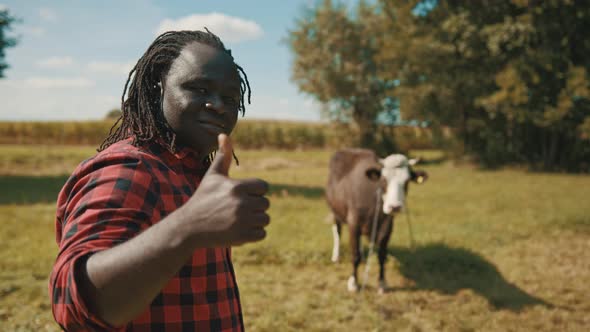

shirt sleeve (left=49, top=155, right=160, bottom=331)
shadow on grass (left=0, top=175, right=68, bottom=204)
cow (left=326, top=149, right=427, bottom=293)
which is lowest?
shadow on grass (left=0, top=175, right=68, bottom=204)

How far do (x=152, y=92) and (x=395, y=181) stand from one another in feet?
13.7

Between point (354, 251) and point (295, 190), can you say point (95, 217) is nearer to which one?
point (354, 251)

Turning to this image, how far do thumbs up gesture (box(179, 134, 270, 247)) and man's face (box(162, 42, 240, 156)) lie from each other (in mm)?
415

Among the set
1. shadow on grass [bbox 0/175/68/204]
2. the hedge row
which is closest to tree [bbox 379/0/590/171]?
the hedge row

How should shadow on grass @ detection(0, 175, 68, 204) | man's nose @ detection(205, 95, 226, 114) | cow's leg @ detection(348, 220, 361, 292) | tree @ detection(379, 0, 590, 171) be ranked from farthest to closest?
tree @ detection(379, 0, 590, 171)
shadow on grass @ detection(0, 175, 68, 204)
cow's leg @ detection(348, 220, 361, 292)
man's nose @ detection(205, 95, 226, 114)

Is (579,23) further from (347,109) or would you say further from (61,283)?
(61,283)

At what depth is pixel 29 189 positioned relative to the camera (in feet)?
42.7

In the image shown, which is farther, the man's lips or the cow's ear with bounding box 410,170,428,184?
the cow's ear with bounding box 410,170,428,184

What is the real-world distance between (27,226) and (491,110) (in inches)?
764

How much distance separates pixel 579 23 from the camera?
57.6ft

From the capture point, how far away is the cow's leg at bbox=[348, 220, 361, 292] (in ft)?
17.7

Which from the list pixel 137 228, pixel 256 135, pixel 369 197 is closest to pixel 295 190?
pixel 369 197

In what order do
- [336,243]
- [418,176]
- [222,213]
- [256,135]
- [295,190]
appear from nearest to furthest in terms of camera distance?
[222,213], [418,176], [336,243], [295,190], [256,135]

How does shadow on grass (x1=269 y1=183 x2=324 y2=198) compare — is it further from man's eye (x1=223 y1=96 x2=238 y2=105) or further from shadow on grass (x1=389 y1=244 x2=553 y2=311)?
man's eye (x1=223 y1=96 x2=238 y2=105)
